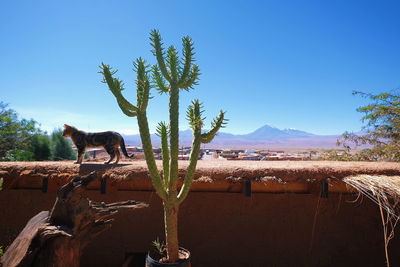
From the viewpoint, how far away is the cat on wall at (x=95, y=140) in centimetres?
483

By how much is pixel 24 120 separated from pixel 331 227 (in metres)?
17.9

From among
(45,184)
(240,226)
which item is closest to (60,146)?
(45,184)

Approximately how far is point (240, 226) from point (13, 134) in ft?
50.8

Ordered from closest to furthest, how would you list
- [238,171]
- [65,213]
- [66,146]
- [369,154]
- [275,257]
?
1. [65,213]
2. [238,171]
3. [275,257]
4. [369,154]
5. [66,146]

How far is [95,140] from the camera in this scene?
4859 millimetres

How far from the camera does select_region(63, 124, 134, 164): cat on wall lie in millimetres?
4828

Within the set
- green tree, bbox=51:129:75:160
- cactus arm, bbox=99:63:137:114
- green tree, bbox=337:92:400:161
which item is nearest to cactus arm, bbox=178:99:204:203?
cactus arm, bbox=99:63:137:114

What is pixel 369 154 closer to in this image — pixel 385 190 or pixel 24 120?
pixel 385 190

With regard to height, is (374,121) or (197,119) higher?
(374,121)

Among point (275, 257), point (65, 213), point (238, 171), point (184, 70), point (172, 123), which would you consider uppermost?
point (184, 70)

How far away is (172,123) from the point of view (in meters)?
3.12

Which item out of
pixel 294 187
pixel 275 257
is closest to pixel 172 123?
pixel 294 187

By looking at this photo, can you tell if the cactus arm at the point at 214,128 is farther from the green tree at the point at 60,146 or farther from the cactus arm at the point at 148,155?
the green tree at the point at 60,146

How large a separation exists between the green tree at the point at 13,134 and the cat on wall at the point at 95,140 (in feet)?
33.1
